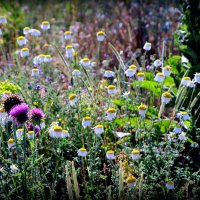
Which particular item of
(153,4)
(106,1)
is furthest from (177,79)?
(106,1)

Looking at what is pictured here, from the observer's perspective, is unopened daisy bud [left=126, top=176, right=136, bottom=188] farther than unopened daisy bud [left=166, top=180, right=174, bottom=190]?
No

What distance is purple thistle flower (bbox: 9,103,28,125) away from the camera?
2689 mm

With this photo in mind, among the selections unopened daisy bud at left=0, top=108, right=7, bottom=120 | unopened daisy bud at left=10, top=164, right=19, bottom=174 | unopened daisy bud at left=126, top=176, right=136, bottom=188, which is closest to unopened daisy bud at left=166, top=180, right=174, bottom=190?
unopened daisy bud at left=126, top=176, right=136, bottom=188

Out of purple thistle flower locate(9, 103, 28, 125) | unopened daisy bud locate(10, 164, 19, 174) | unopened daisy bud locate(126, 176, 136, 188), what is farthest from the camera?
unopened daisy bud locate(10, 164, 19, 174)

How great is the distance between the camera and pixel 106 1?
29.9ft

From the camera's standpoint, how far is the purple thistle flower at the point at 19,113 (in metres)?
2.69

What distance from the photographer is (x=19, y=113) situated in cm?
269

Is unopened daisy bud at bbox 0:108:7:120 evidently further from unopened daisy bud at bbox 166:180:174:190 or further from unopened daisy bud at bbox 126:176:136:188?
unopened daisy bud at bbox 166:180:174:190

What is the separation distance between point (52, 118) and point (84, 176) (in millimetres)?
648

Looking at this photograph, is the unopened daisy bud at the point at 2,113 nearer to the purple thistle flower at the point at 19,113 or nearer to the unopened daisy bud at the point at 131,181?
the purple thistle flower at the point at 19,113

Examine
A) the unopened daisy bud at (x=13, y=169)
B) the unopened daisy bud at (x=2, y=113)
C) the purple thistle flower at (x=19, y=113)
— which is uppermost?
the purple thistle flower at (x=19, y=113)

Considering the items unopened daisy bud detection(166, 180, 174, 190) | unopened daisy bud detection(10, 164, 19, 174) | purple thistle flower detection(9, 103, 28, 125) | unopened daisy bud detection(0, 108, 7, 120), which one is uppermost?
purple thistle flower detection(9, 103, 28, 125)

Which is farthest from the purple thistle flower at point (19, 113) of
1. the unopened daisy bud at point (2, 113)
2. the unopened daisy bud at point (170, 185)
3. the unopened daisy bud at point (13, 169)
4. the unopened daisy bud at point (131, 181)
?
the unopened daisy bud at point (170, 185)

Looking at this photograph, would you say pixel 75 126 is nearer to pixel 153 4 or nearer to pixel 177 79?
pixel 177 79
